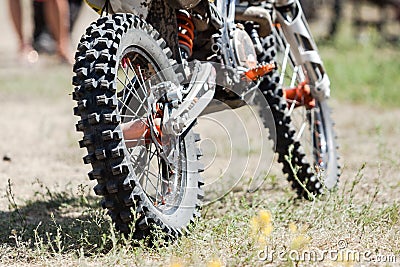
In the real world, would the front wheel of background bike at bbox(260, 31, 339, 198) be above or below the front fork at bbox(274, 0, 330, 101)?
below

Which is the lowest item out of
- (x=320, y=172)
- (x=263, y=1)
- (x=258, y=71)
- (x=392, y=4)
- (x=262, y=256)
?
(x=262, y=256)

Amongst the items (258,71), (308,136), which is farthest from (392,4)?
(258,71)

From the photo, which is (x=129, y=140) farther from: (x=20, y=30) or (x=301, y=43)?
(x=20, y=30)

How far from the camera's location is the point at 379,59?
1264 cm

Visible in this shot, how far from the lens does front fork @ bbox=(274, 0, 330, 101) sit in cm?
529

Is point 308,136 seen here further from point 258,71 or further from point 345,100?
point 345,100

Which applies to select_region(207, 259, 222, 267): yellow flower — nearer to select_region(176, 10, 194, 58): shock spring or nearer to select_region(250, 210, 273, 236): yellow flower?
select_region(250, 210, 273, 236): yellow flower

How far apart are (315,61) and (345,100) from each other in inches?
173

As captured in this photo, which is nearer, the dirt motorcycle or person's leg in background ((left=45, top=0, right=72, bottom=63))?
the dirt motorcycle

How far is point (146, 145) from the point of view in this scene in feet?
12.9

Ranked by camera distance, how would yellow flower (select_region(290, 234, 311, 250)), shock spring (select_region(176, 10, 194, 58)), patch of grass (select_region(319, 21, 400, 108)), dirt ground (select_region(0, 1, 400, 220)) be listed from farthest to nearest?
patch of grass (select_region(319, 21, 400, 108)) → dirt ground (select_region(0, 1, 400, 220)) → shock spring (select_region(176, 10, 194, 58)) → yellow flower (select_region(290, 234, 311, 250))

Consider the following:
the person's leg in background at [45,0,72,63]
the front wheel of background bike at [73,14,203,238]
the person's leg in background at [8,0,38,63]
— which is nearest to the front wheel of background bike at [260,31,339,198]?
the front wheel of background bike at [73,14,203,238]

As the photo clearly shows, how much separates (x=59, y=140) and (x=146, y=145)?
3.50 meters

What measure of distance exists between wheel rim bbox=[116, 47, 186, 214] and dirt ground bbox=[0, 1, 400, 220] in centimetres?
111
